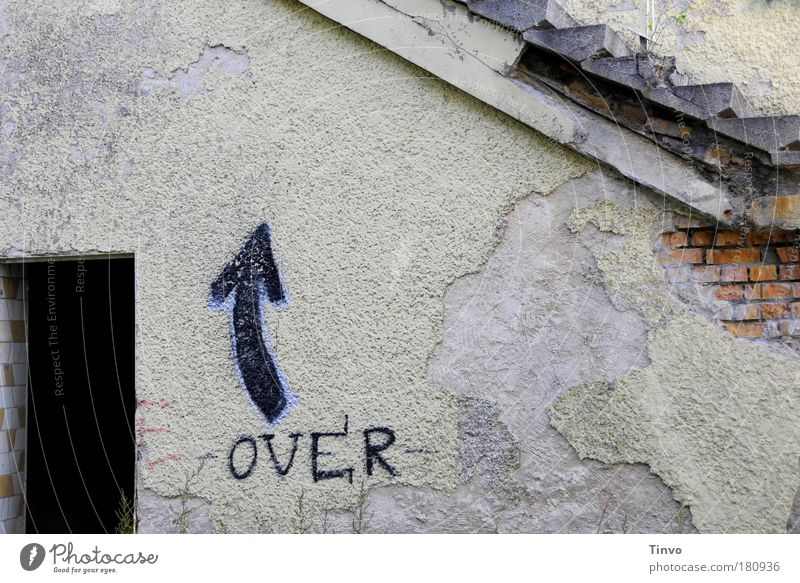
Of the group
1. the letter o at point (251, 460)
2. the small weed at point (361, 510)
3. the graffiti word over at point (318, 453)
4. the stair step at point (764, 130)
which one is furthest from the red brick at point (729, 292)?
the letter o at point (251, 460)

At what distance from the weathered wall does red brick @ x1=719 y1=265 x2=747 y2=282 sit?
0.54ft

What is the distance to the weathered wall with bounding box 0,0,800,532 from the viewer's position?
141 inches

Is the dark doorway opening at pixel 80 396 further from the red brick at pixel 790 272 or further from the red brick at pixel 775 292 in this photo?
the red brick at pixel 790 272

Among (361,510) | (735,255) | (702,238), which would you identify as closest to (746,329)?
(735,255)

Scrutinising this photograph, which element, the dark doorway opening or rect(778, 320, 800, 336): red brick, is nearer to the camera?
rect(778, 320, 800, 336): red brick

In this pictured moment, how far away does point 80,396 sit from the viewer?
5.50 meters

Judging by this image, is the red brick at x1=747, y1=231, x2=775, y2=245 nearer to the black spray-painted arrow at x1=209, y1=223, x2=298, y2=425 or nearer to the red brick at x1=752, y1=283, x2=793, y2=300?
the red brick at x1=752, y1=283, x2=793, y2=300

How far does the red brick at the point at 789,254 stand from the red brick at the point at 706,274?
25 cm

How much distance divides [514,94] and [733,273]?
1137mm

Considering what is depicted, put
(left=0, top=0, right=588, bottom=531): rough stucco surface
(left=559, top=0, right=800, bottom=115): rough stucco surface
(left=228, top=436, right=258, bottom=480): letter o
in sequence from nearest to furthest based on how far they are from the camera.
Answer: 1. (left=0, top=0, right=588, bottom=531): rough stucco surface
2. (left=228, top=436, right=258, bottom=480): letter o
3. (left=559, top=0, right=800, bottom=115): rough stucco surface

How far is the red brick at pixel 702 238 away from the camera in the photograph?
11.7 ft

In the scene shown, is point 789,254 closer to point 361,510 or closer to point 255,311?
point 361,510

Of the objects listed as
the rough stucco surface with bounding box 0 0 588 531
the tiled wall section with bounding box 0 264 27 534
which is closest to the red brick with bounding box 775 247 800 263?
the rough stucco surface with bounding box 0 0 588 531

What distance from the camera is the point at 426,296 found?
3.76 m
